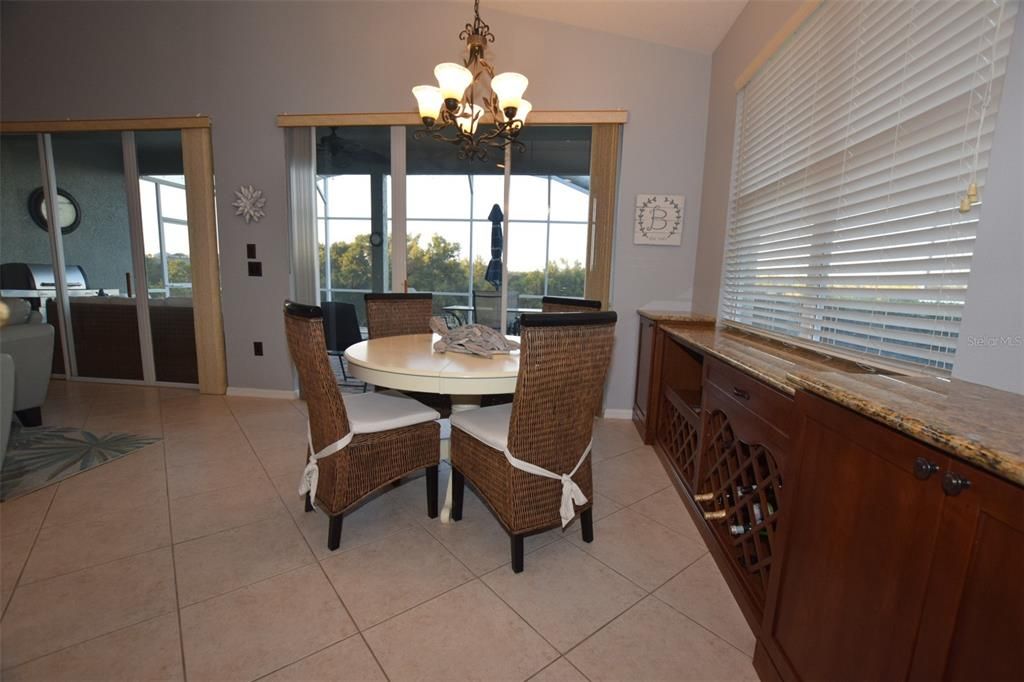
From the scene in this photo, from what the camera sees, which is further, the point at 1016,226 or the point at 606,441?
the point at 606,441

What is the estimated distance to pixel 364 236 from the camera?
3.82m

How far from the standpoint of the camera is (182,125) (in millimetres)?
3518

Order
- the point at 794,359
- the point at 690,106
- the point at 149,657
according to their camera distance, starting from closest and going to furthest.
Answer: the point at 149,657, the point at 794,359, the point at 690,106

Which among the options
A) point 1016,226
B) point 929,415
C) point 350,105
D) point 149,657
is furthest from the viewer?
point 350,105

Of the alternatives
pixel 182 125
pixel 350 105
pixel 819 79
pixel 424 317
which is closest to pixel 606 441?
pixel 424 317

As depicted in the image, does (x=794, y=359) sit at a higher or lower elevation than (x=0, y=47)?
lower

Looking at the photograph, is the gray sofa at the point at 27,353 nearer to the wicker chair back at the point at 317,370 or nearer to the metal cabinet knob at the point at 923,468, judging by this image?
the wicker chair back at the point at 317,370

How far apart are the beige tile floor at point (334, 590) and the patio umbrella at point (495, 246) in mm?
1960

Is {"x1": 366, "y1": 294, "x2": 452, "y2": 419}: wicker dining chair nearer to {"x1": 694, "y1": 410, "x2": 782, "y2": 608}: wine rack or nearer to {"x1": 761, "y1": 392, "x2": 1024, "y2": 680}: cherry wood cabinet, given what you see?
{"x1": 694, "y1": 410, "x2": 782, "y2": 608}: wine rack

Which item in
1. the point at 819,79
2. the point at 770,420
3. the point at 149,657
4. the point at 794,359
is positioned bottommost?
the point at 149,657

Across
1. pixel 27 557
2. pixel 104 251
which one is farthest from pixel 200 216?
pixel 27 557

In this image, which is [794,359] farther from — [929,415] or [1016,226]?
[929,415]

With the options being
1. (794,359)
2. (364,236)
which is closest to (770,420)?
(794,359)

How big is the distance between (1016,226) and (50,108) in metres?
6.15
